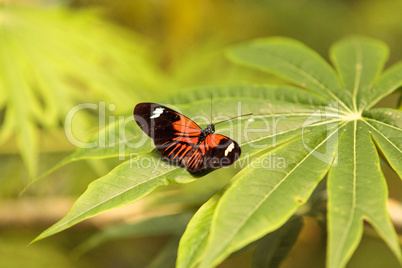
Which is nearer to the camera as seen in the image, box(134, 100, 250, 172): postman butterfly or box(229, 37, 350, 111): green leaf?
box(134, 100, 250, 172): postman butterfly

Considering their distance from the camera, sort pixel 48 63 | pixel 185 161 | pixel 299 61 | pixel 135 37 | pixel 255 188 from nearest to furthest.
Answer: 1. pixel 255 188
2. pixel 185 161
3. pixel 299 61
4. pixel 48 63
5. pixel 135 37

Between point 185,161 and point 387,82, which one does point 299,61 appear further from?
point 185,161

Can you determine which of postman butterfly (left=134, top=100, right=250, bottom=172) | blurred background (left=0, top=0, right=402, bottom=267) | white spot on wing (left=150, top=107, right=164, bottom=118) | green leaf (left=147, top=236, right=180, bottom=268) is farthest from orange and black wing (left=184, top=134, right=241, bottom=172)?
green leaf (left=147, top=236, right=180, bottom=268)

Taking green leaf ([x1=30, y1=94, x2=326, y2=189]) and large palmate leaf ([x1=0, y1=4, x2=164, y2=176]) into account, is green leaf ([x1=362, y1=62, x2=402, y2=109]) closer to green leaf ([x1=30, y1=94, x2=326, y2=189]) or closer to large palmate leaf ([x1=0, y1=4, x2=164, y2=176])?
green leaf ([x1=30, y1=94, x2=326, y2=189])

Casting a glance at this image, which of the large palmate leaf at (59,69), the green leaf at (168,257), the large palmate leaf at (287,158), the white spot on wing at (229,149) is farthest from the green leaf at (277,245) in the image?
the large palmate leaf at (59,69)

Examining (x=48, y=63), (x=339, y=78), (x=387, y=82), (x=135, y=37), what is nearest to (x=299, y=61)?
(x=339, y=78)

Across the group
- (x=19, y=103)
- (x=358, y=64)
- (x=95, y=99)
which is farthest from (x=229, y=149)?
(x=95, y=99)

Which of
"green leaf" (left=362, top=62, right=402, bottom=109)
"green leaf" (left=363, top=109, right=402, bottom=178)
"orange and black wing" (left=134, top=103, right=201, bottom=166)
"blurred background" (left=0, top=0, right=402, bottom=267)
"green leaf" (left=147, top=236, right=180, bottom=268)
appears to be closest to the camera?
"green leaf" (left=363, top=109, right=402, bottom=178)
